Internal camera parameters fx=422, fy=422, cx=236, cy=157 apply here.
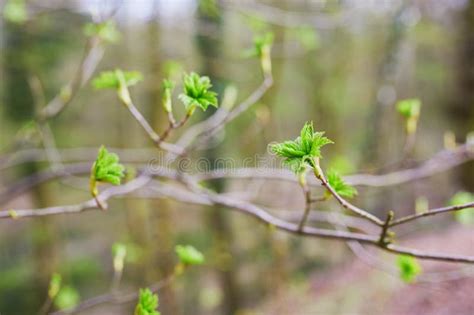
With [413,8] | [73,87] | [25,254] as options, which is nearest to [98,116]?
[25,254]

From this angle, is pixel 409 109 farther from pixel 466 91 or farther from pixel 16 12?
pixel 466 91

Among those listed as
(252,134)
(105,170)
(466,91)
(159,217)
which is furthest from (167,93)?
(466,91)

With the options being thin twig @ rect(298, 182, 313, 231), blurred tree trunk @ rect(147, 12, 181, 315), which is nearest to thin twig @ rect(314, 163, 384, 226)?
thin twig @ rect(298, 182, 313, 231)

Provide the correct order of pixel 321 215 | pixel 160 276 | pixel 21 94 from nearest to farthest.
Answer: pixel 321 215 → pixel 160 276 → pixel 21 94

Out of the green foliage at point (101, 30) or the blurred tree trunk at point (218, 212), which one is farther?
the blurred tree trunk at point (218, 212)

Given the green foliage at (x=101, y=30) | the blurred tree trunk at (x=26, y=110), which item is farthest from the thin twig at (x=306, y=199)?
the blurred tree trunk at (x=26, y=110)

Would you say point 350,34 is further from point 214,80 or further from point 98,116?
point 98,116

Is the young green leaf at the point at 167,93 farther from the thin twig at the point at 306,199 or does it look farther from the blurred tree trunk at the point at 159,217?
the blurred tree trunk at the point at 159,217
